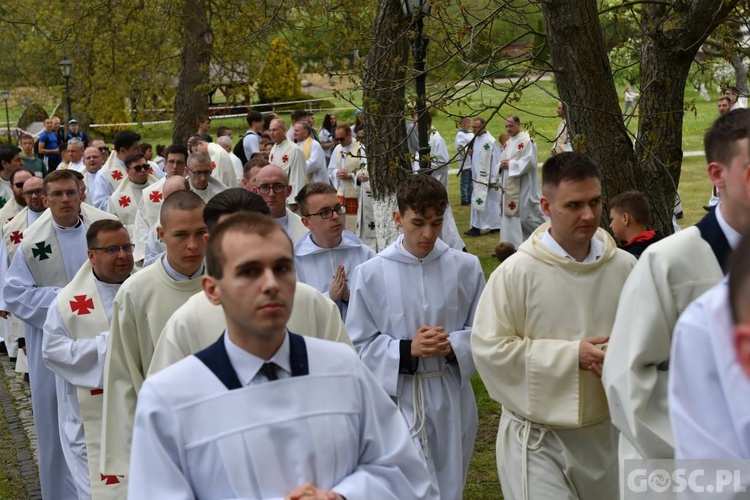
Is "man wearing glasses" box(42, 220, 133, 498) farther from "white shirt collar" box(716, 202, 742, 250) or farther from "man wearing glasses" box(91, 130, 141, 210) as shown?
"man wearing glasses" box(91, 130, 141, 210)

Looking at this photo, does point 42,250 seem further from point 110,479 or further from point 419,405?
point 419,405

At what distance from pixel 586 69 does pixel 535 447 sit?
3.15m

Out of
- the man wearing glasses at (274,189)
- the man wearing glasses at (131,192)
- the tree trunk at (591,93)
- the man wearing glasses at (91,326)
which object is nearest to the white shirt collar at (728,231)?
the man wearing glasses at (91,326)

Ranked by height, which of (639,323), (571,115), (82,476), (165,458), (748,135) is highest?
(571,115)

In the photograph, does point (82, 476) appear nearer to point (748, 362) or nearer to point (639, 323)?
point (639, 323)

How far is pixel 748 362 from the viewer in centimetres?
207

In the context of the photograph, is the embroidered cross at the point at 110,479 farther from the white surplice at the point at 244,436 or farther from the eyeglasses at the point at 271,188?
the white surplice at the point at 244,436

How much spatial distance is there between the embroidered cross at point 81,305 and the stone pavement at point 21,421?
2.21m

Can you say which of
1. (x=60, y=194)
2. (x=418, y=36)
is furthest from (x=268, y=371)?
(x=418, y=36)

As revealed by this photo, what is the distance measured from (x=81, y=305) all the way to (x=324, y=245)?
4.94 feet

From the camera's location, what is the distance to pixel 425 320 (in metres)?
6.27

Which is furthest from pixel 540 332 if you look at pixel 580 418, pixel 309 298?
pixel 309 298

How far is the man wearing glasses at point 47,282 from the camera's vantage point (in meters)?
7.91

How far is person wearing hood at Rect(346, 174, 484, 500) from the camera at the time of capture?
20.2 ft
